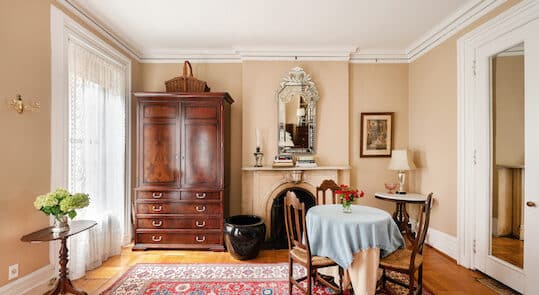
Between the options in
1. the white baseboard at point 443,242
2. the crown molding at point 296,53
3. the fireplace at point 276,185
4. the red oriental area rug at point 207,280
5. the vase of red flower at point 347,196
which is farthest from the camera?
the crown molding at point 296,53

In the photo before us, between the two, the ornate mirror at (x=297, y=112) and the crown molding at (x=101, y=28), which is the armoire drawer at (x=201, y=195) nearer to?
the ornate mirror at (x=297, y=112)

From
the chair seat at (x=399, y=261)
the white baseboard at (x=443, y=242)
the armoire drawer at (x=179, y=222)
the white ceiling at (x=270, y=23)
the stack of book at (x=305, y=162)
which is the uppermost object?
the white ceiling at (x=270, y=23)

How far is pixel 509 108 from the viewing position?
2.79 m

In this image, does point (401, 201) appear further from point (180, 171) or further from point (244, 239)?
point (180, 171)

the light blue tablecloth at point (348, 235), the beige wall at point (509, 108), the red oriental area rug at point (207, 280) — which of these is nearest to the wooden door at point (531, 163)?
the beige wall at point (509, 108)

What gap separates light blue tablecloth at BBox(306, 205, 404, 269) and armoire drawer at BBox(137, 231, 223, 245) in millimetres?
1824

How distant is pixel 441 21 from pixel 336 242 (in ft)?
10.5

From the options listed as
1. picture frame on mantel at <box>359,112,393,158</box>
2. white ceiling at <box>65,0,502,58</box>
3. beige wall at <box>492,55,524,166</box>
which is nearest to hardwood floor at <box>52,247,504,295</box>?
beige wall at <box>492,55,524,166</box>

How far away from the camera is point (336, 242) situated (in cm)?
235

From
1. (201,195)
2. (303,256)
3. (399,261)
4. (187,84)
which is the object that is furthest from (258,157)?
(399,261)

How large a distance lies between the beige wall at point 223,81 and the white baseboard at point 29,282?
95.7 inches

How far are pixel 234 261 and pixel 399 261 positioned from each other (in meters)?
2.01

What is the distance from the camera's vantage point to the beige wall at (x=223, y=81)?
15.0 feet

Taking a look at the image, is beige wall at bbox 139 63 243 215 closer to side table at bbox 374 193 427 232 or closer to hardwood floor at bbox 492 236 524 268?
side table at bbox 374 193 427 232
